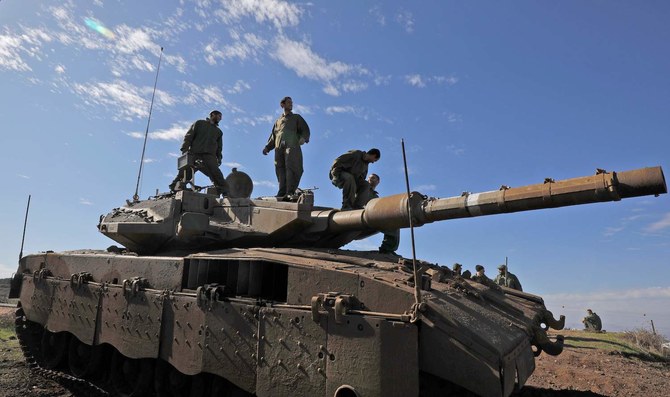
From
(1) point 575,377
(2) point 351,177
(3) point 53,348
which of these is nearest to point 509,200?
Answer: (2) point 351,177

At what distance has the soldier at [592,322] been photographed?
1939 cm

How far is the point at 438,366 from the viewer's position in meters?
4.46

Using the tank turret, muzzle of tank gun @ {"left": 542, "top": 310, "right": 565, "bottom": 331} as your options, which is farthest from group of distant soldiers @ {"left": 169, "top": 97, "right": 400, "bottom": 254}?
muzzle of tank gun @ {"left": 542, "top": 310, "right": 565, "bottom": 331}

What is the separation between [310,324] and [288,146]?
4753 millimetres

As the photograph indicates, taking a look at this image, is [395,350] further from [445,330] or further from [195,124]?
[195,124]

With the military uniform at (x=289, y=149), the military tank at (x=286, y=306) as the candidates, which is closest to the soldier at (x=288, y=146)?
the military uniform at (x=289, y=149)

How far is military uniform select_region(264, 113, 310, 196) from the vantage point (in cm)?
921

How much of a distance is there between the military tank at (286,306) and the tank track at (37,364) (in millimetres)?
83

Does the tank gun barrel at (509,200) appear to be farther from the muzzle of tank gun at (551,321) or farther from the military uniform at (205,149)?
the military uniform at (205,149)

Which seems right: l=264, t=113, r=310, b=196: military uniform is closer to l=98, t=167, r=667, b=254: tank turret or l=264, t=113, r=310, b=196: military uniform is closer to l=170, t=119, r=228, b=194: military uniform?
l=98, t=167, r=667, b=254: tank turret

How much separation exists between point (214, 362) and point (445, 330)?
122 inches

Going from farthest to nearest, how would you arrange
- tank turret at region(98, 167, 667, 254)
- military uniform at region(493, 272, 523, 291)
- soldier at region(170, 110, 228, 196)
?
military uniform at region(493, 272, 523, 291)
soldier at region(170, 110, 228, 196)
tank turret at region(98, 167, 667, 254)

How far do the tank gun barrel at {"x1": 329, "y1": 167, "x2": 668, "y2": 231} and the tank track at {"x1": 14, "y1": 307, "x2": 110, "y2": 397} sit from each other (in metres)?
5.06

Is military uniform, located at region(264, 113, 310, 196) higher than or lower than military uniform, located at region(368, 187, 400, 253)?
higher
